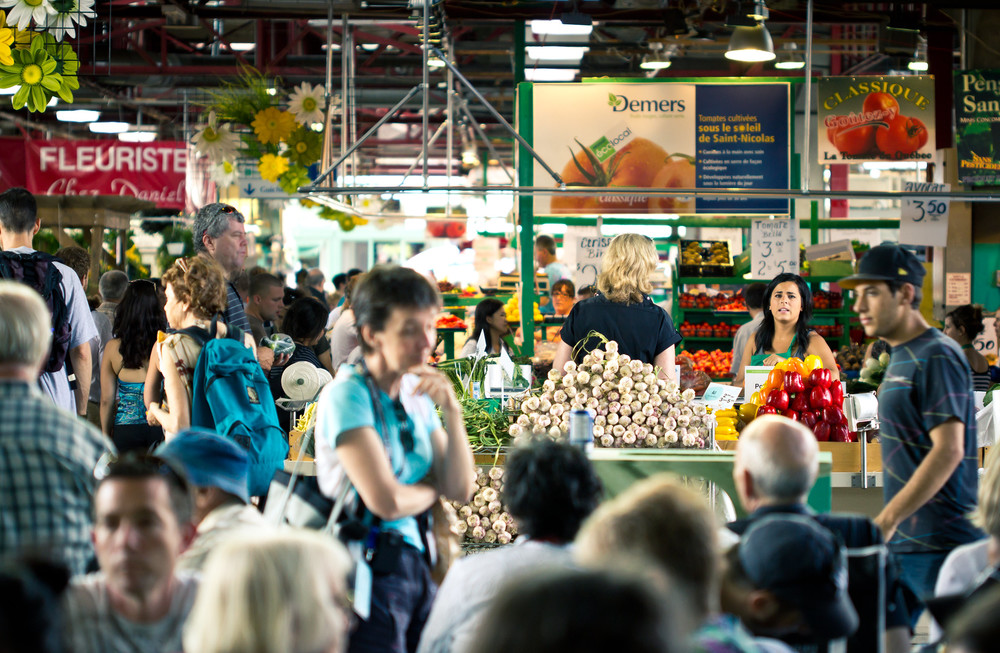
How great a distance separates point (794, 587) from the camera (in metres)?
2.21

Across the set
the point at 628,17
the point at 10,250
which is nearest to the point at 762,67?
the point at 628,17

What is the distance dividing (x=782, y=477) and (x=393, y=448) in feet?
3.14

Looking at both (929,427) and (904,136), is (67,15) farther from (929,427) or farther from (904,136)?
(904,136)

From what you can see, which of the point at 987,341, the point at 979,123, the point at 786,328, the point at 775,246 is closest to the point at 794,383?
the point at 786,328

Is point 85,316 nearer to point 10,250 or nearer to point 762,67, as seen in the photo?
point 10,250

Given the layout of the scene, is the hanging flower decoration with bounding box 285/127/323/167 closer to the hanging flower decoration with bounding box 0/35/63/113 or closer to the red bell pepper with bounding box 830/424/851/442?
the hanging flower decoration with bounding box 0/35/63/113

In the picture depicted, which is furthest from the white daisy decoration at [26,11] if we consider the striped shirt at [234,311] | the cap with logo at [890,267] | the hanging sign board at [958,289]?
the hanging sign board at [958,289]

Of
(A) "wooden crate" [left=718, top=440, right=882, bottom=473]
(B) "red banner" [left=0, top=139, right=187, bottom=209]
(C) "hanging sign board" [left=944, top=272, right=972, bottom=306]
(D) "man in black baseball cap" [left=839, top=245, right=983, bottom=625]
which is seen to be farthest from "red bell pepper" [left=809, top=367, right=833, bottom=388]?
(B) "red banner" [left=0, top=139, right=187, bottom=209]

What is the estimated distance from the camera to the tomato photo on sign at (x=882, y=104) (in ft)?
28.5

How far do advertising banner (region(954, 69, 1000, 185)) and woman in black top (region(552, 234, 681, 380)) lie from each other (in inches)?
225

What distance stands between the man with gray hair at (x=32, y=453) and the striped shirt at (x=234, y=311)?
65.0 inches

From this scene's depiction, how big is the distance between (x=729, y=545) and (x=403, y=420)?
85 cm

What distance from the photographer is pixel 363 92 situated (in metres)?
16.2

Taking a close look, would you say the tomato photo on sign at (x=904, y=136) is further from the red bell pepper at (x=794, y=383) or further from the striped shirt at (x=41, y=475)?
the striped shirt at (x=41, y=475)
